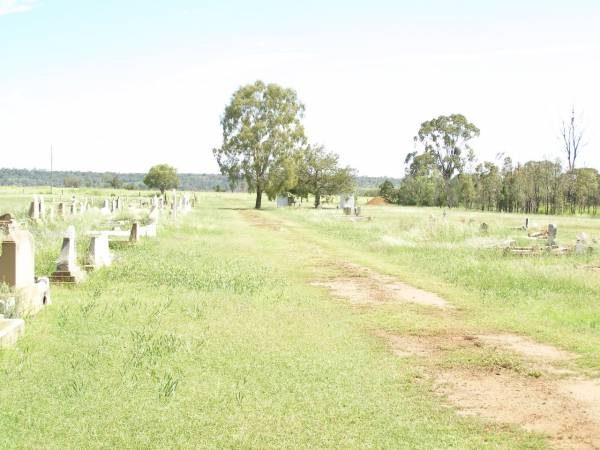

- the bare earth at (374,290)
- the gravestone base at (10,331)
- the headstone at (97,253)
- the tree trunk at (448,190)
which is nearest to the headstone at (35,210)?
the headstone at (97,253)

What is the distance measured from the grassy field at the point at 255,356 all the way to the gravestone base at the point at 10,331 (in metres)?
0.15

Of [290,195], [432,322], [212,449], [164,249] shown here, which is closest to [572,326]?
[432,322]

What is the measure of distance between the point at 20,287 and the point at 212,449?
5684 mm

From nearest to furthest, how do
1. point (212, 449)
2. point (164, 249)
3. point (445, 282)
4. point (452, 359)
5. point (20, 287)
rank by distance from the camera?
point (212, 449) → point (452, 359) → point (20, 287) → point (445, 282) → point (164, 249)

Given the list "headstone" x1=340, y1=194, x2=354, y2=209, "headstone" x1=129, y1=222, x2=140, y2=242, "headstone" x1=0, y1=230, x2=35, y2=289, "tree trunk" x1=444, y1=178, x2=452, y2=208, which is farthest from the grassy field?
"tree trunk" x1=444, y1=178, x2=452, y2=208

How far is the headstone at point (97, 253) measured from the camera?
→ 44.6 feet

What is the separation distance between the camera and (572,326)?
30.2 ft

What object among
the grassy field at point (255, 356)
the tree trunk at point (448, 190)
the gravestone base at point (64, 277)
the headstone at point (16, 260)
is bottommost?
the grassy field at point (255, 356)

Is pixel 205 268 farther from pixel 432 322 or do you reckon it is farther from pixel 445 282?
pixel 432 322

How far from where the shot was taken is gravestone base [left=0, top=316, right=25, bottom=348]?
7207 mm

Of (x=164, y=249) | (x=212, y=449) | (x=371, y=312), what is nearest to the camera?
(x=212, y=449)

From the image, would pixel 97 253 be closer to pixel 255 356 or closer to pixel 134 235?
pixel 134 235

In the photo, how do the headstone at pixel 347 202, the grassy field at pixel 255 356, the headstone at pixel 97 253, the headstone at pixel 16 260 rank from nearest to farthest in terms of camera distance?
the grassy field at pixel 255 356 → the headstone at pixel 16 260 → the headstone at pixel 97 253 → the headstone at pixel 347 202

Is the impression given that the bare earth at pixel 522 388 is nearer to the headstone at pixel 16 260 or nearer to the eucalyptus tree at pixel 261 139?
the headstone at pixel 16 260
